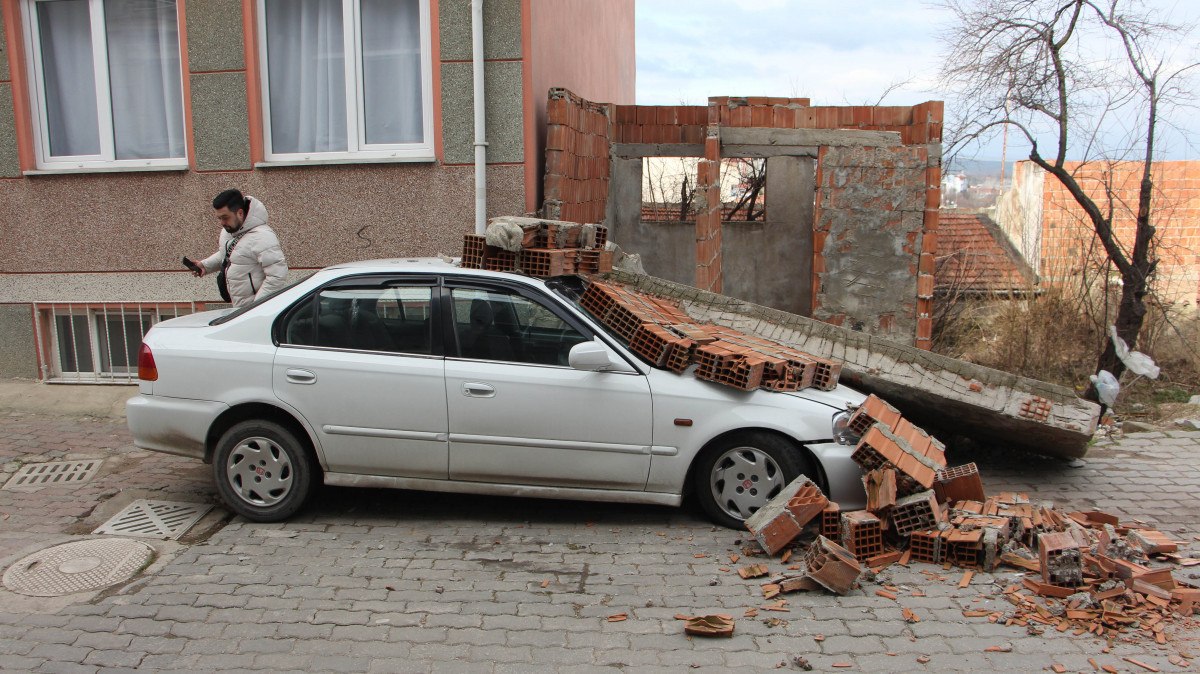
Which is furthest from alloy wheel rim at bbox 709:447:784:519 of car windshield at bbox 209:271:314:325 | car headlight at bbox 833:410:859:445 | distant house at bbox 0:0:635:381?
distant house at bbox 0:0:635:381

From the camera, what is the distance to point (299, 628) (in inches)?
163

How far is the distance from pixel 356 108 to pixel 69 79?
9.49ft

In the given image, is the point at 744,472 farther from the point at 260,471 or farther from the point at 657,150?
the point at 657,150

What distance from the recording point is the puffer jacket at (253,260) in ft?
22.4

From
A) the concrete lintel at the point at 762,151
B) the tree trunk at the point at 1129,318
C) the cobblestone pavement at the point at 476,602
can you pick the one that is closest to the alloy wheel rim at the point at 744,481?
the cobblestone pavement at the point at 476,602

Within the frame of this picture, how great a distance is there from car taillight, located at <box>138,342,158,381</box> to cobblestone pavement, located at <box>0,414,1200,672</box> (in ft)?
3.13

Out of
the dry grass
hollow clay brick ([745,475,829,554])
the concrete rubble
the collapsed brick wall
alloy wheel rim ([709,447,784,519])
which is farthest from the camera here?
the dry grass

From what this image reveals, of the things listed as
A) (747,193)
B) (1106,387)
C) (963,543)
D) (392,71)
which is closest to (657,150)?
(747,193)

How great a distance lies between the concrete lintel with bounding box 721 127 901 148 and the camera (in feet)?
28.9

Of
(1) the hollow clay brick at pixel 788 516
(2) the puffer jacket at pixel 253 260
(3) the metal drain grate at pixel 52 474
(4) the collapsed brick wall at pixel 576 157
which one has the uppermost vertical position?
(4) the collapsed brick wall at pixel 576 157

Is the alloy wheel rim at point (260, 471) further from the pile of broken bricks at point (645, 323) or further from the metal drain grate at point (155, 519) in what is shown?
the pile of broken bricks at point (645, 323)

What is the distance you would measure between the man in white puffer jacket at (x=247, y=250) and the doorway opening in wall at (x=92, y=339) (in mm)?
2106

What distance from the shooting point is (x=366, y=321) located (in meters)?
5.43

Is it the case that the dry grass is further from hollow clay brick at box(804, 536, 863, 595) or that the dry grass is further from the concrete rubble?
hollow clay brick at box(804, 536, 863, 595)
